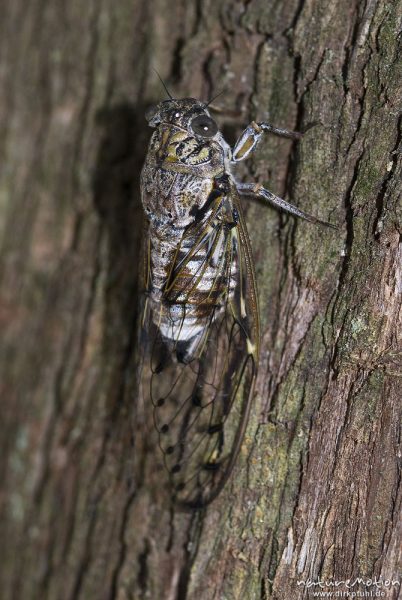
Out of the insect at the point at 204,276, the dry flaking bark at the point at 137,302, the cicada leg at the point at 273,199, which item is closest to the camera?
the dry flaking bark at the point at 137,302

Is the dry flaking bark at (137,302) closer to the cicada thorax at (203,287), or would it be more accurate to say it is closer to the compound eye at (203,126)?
the cicada thorax at (203,287)

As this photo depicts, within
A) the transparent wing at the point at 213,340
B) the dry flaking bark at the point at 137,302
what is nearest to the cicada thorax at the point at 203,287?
the transparent wing at the point at 213,340

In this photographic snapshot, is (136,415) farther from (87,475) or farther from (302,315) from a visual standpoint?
(302,315)

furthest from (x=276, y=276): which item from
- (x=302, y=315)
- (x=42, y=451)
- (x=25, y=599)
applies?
(x=25, y=599)

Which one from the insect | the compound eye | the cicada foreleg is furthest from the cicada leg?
the compound eye

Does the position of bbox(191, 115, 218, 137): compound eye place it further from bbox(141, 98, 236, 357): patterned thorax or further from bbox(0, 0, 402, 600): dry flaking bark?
bbox(0, 0, 402, 600): dry flaking bark

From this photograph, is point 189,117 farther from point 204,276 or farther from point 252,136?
point 204,276

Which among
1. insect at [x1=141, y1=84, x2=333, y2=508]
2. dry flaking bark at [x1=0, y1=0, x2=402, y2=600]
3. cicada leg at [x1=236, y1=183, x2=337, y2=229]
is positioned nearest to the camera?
dry flaking bark at [x1=0, y1=0, x2=402, y2=600]
